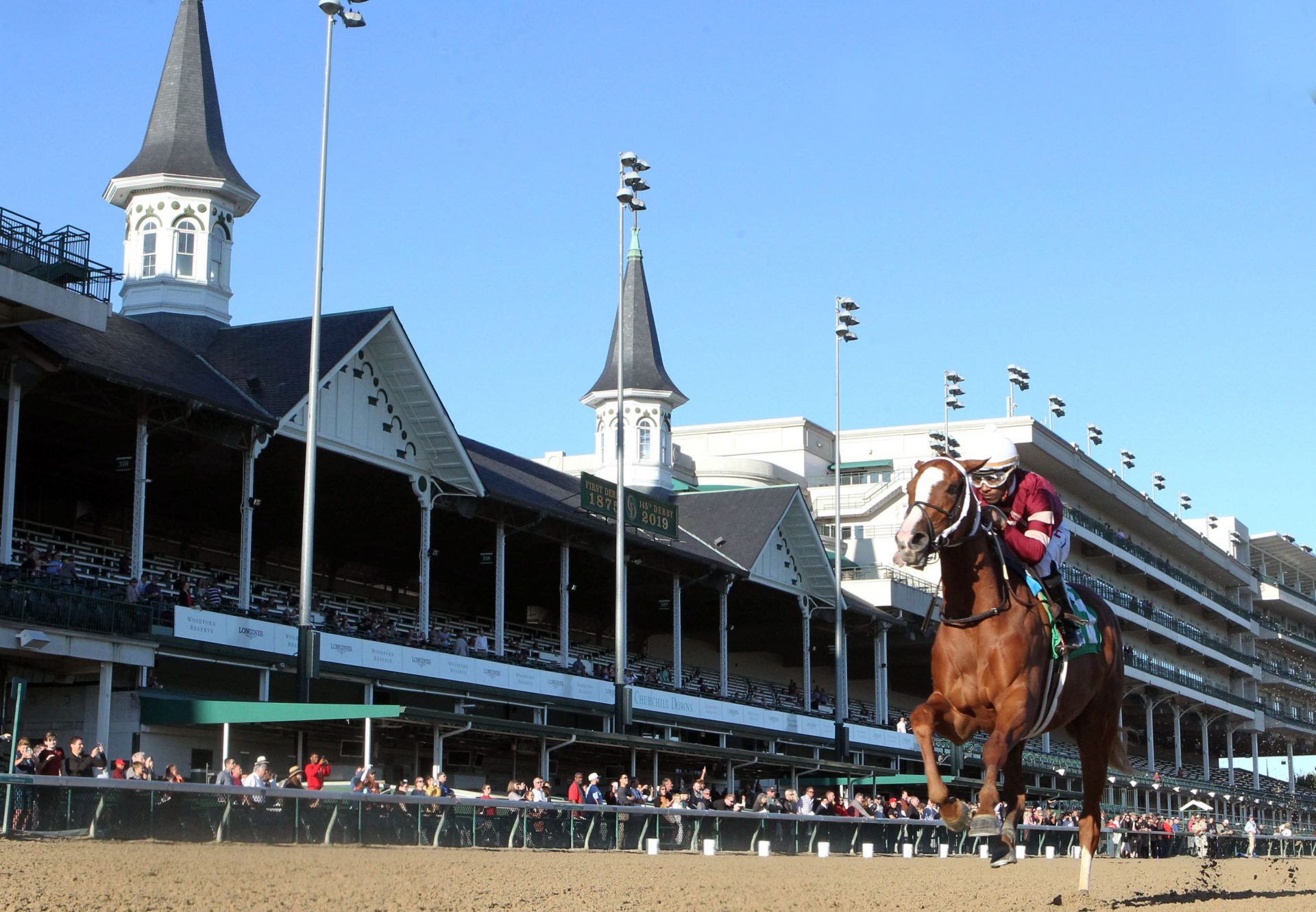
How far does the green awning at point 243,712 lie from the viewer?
2445cm

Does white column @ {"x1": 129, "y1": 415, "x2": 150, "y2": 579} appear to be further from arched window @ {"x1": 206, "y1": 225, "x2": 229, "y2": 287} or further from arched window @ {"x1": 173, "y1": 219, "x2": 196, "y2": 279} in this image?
arched window @ {"x1": 173, "y1": 219, "x2": 196, "y2": 279}

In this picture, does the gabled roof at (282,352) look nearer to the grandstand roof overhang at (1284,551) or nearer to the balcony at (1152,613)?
the balcony at (1152,613)

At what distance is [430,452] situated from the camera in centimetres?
3566

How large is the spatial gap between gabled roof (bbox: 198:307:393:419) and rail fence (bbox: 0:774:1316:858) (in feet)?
40.2

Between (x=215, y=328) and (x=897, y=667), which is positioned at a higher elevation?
(x=215, y=328)

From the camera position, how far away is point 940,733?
1205cm

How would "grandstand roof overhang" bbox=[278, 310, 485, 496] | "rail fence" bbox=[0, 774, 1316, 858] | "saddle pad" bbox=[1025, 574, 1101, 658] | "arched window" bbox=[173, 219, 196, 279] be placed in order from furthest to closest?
"arched window" bbox=[173, 219, 196, 279] → "grandstand roof overhang" bbox=[278, 310, 485, 496] → "rail fence" bbox=[0, 774, 1316, 858] → "saddle pad" bbox=[1025, 574, 1101, 658]

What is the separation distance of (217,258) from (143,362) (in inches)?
422

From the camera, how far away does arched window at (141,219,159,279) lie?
39.3 meters

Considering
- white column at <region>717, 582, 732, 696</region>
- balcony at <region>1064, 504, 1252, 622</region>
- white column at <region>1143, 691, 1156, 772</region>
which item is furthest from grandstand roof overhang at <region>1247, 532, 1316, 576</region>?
white column at <region>717, 582, 732, 696</region>

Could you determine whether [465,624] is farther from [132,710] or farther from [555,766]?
[132,710]

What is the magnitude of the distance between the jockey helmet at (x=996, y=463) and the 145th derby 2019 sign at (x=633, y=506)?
24886mm

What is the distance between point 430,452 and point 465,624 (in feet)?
30.2

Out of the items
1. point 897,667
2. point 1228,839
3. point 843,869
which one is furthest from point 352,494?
point 897,667
